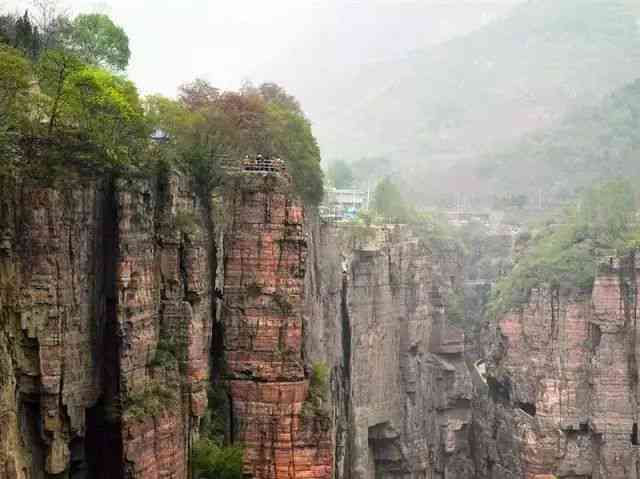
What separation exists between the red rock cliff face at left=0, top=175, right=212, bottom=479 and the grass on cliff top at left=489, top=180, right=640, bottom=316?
110 feet

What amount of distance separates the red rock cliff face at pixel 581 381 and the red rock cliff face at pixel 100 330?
30.6 metres

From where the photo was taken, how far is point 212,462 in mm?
33062

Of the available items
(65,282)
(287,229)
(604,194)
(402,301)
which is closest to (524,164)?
(604,194)

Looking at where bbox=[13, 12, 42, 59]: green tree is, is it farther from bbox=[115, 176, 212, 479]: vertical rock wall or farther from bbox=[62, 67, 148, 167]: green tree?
bbox=[115, 176, 212, 479]: vertical rock wall

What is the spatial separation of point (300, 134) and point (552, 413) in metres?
20.9

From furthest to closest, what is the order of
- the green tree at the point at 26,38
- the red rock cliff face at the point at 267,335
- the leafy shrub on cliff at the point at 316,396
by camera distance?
the green tree at the point at 26,38, the leafy shrub on cliff at the point at 316,396, the red rock cliff face at the point at 267,335

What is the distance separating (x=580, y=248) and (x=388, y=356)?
12.1 meters

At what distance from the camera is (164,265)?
32875mm

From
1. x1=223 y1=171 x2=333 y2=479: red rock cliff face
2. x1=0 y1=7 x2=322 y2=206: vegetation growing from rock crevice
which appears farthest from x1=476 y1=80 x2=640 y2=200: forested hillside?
x1=223 y1=171 x2=333 y2=479: red rock cliff face

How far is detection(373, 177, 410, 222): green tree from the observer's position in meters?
82.5

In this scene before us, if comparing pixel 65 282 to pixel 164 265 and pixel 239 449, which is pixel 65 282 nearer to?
pixel 164 265

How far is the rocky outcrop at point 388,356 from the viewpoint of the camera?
54000 mm

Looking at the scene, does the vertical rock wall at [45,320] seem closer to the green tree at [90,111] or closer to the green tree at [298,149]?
the green tree at [90,111]

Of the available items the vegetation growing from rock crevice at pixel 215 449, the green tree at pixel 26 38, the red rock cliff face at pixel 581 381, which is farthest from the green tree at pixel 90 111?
the red rock cliff face at pixel 581 381
